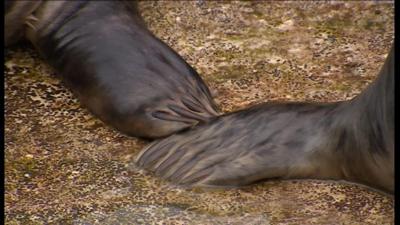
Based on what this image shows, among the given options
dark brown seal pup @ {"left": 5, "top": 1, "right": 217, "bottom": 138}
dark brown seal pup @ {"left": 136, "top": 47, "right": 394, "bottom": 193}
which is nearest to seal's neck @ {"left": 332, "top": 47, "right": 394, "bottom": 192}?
dark brown seal pup @ {"left": 136, "top": 47, "right": 394, "bottom": 193}

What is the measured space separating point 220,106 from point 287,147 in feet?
1.42

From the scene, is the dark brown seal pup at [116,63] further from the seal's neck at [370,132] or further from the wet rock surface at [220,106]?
the seal's neck at [370,132]

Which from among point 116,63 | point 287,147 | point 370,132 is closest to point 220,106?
point 116,63

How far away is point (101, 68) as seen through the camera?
2990 millimetres

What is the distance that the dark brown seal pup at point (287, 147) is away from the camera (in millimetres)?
2473

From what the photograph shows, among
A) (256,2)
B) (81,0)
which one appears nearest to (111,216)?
(81,0)

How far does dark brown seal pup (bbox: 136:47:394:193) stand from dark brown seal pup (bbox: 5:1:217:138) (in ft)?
0.28

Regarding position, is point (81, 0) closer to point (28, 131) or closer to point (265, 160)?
point (28, 131)

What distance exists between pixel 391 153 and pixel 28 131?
1.02m

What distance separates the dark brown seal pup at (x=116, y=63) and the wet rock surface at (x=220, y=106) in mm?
65

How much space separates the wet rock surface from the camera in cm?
258

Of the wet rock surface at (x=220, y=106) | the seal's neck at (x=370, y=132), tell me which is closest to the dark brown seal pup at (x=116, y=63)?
the wet rock surface at (x=220, y=106)

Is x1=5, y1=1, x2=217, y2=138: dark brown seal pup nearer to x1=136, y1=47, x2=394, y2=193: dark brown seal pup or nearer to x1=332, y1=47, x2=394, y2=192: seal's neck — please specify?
x1=136, y1=47, x2=394, y2=193: dark brown seal pup
